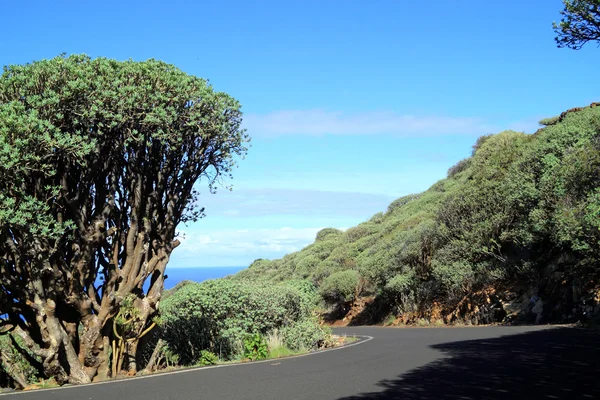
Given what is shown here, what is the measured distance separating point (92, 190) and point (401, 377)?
864 cm

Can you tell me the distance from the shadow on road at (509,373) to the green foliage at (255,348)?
4.69 m

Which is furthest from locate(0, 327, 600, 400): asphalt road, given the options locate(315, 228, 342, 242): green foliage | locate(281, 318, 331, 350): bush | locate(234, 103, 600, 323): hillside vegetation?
locate(315, 228, 342, 242): green foliage

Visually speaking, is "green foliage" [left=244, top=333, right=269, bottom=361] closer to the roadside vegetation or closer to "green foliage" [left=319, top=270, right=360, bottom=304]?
the roadside vegetation

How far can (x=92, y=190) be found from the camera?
1381cm

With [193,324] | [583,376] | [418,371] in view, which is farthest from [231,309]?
[583,376]

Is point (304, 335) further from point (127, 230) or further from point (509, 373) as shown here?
point (509, 373)

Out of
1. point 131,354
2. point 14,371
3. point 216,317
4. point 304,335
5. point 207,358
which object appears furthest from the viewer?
point 304,335


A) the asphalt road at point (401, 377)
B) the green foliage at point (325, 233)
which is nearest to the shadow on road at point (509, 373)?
the asphalt road at point (401, 377)

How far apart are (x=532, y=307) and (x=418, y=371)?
13.5 meters

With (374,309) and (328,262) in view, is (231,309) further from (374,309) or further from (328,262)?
(328,262)

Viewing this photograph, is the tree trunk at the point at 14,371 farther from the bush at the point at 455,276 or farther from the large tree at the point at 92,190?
the bush at the point at 455,276


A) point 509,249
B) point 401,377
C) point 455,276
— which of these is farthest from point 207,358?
point 509,249

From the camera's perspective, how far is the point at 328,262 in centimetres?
4569

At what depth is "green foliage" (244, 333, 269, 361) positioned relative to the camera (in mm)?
14781
